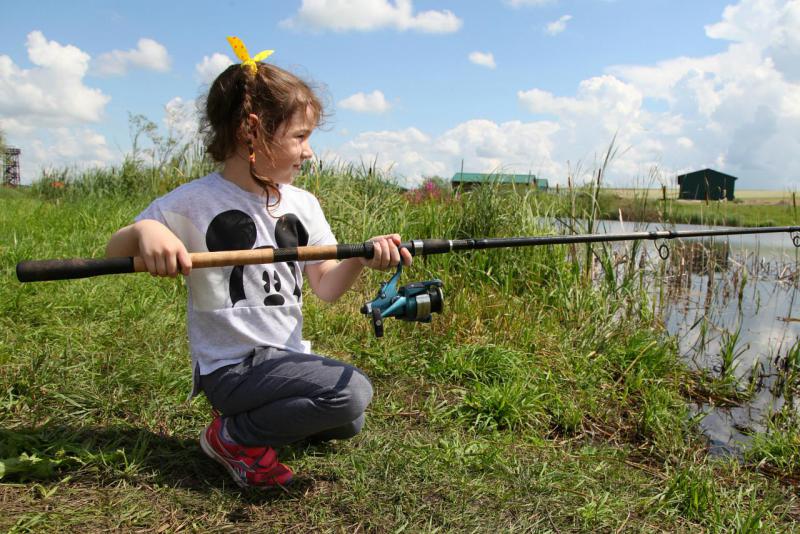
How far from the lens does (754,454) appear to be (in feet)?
10.2

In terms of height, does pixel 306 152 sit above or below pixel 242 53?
below

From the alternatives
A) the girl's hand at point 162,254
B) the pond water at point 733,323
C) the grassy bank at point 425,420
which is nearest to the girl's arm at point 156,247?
the girl's hand at point 162,254

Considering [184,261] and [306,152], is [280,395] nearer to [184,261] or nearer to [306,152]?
[184,261]

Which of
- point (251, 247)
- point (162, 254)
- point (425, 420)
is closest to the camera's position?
point (162, 254)

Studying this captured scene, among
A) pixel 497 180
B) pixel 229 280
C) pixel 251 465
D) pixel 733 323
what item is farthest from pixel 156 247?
pixel 733 323

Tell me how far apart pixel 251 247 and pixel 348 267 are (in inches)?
14.1

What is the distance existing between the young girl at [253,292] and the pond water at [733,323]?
2355mm

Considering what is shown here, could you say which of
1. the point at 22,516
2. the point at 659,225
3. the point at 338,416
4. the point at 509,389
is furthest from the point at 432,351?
the point at 659,225

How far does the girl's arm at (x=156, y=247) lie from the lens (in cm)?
178

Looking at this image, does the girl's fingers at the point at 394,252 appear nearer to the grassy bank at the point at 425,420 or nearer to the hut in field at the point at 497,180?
the grassy bank at the point at 425,420

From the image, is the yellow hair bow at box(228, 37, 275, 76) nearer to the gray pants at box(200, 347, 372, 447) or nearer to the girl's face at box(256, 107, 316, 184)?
the girl's face at box(256, 107, 316, 184)

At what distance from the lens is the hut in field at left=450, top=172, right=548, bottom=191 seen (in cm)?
541

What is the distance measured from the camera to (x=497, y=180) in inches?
213

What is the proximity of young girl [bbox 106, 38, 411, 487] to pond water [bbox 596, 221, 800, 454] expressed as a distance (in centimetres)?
236
